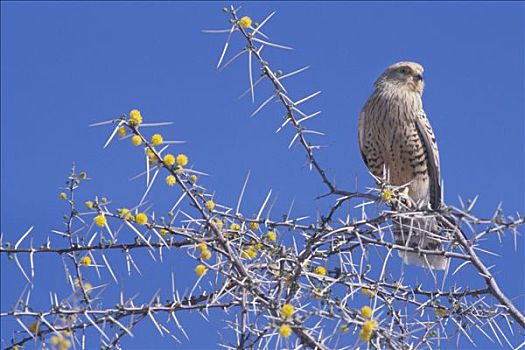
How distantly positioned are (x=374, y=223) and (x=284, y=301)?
631mm

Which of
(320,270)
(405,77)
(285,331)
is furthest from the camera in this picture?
(405,77)

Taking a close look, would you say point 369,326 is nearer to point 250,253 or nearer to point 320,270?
point 320,270

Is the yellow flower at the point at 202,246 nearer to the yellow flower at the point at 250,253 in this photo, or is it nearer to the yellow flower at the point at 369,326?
the yellow flower at the point at 250,253

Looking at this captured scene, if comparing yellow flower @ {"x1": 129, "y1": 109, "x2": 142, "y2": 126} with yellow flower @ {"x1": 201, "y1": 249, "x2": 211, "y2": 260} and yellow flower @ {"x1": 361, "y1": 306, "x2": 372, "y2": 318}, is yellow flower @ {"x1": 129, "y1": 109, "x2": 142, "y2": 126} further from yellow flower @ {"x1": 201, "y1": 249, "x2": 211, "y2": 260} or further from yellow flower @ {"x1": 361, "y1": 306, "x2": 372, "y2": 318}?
yellow flower @ {"x1": 361, "y1": 306, "x2": 372, "y2": 318}

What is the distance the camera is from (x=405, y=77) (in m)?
7.11

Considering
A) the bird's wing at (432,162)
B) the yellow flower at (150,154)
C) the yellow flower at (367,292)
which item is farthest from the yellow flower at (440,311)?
the bird's wing at (432,162)

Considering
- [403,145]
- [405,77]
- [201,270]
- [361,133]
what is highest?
[405,77]

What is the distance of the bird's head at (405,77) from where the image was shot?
7.07 meters

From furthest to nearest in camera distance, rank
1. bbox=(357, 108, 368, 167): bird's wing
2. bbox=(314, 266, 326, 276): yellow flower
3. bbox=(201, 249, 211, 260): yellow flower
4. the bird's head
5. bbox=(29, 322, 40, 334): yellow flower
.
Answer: the bird's head → bbox=(357, 108, 368, 167): bird's wing → bbox=(314, 266, 326, 276): yellow flower → bbox=(201, 249, 211, 260): yellow flower → bbox=(29, 322, 40, 334): yellow flower

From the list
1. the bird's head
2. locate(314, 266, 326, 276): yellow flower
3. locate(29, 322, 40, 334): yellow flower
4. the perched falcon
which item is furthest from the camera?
the bird's head

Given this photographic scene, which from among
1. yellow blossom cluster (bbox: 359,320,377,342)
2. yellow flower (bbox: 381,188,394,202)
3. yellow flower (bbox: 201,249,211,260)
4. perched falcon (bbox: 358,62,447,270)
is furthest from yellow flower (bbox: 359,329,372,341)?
perched falcon (bbox: 358,62,447,270)

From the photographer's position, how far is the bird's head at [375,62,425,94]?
23.2 ft

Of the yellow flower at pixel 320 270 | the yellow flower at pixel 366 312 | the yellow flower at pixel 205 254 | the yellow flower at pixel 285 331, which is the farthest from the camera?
the yellow flower at pixel 320 270

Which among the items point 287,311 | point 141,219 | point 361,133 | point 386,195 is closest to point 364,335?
point 287,311
